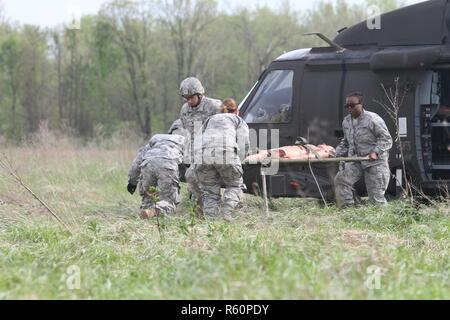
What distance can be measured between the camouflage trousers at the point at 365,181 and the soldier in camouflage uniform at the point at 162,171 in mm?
2065

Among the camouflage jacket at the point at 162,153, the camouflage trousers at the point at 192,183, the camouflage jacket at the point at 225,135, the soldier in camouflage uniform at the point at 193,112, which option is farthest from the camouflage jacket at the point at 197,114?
the camouflage jacket at the point at 225,135

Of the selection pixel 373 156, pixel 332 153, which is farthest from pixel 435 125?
pixel 332 153

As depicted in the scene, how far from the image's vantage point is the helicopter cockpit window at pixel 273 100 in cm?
1173

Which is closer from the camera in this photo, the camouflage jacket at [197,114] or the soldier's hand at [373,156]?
the soldier's hand at [373,156]

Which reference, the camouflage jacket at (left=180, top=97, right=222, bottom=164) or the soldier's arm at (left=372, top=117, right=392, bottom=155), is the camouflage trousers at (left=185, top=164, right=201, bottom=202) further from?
the soldier's arm at (left=372, top=117, right=392, bottom=155)

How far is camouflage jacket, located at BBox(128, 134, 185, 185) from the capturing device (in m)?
10.6

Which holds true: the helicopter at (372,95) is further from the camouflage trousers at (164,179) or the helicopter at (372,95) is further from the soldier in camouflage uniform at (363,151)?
the camouflage trousers at (164,179)

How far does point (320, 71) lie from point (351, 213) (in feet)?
8.06

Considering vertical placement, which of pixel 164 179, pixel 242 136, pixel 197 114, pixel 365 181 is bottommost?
pixel 365 181

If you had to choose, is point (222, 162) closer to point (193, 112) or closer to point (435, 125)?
point (193, 112)

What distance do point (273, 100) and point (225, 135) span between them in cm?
218

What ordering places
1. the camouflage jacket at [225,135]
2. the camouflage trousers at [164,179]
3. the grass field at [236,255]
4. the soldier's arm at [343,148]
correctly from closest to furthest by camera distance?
the grass field at [236,255] → the camouflage jacket at [225,135] → the camouflage trousers at [164,179] → the soldier's arm at [343,148]

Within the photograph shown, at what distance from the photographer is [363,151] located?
10.9 metres

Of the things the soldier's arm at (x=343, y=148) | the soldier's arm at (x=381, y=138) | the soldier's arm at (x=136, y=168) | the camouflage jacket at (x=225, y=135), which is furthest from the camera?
the soldier's arm at (x=343, y=148)
